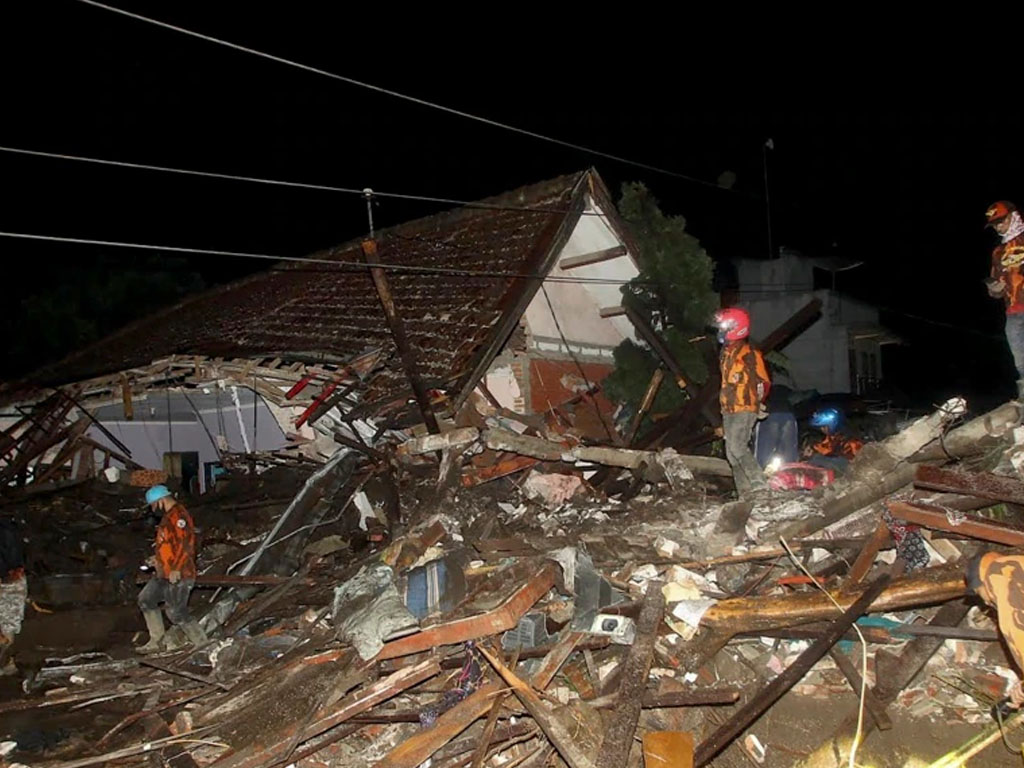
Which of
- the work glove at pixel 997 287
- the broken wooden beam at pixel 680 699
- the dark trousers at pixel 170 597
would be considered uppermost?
the work glove at pixel 997 287

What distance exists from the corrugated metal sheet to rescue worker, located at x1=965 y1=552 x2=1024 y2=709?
19.2 ft

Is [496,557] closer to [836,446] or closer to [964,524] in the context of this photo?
[964,524]

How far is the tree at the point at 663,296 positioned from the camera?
10.9m

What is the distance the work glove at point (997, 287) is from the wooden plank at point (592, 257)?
529cm

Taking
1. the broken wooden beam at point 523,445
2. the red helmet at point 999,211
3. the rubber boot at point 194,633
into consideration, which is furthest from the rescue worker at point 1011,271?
the rubber boot at point 194,633

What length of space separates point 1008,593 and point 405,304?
343 inches

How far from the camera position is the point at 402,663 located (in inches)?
222

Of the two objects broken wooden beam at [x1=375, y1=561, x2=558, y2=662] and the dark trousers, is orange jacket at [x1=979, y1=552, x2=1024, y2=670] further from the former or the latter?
the dark trousers

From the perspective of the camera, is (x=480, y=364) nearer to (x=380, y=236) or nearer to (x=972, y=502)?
(x=972, y=502)

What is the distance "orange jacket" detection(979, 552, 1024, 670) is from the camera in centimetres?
362

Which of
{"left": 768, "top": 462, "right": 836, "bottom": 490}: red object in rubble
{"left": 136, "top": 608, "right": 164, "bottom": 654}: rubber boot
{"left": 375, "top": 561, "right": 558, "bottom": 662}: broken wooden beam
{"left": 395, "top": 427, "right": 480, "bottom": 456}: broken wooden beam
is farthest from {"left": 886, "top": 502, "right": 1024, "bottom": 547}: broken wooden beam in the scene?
{"left": 136, "top": 608, "right": 164, "bottom": 654}: rubber boot

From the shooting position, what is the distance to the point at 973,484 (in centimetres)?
549

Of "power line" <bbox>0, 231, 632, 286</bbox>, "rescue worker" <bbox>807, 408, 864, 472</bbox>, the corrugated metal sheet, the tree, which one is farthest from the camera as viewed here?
the tree

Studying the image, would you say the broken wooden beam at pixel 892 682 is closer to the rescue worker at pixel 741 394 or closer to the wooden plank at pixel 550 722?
the wooden plank at pixel 550 722
